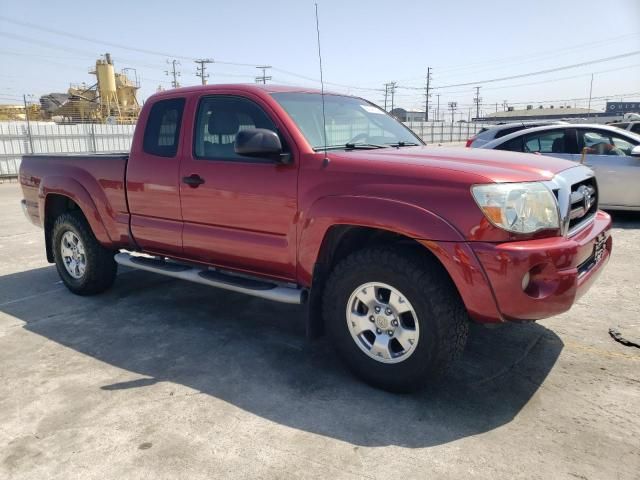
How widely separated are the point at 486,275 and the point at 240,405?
1.61m

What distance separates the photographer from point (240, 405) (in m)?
3.01

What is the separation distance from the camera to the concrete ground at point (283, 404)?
2467 millimetres

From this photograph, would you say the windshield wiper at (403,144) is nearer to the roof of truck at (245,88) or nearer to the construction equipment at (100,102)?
the roof of truck at (245,88)

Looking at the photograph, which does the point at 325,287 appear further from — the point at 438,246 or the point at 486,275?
the point at 486,275

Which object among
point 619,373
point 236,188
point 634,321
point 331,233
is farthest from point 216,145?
point 634,321

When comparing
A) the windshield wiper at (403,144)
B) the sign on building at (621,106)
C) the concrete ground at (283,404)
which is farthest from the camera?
the sign on building at (621,106)

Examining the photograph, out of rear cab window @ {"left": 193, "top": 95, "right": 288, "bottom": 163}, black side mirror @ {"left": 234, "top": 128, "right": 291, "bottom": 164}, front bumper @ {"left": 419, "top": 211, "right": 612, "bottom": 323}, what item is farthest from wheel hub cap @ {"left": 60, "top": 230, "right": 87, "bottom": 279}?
front bumper @ {"left": 419, "top": 211, "right": 612, "bottom": 323}

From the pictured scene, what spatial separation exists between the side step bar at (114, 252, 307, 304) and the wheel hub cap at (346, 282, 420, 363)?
0.44 metres

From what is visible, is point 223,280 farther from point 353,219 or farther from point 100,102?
point 100,102

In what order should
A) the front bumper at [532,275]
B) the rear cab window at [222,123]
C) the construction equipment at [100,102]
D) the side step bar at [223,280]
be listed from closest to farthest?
the front bumper at [532,275] < the side step bar at [223,280] < the rear cab window at [222,123] < the construction equipment at [100,102]

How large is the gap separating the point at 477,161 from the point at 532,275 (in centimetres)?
79

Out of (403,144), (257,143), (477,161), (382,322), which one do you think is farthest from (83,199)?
(477,161)

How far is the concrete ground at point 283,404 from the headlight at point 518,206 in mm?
1069

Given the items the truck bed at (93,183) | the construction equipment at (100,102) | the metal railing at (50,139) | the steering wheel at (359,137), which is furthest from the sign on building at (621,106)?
the truck bed at (93,183)
